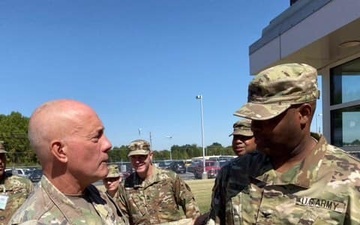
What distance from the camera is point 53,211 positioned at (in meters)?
1.82

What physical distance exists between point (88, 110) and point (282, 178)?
94 cm

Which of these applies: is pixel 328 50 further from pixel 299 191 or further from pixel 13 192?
pixel 13 192

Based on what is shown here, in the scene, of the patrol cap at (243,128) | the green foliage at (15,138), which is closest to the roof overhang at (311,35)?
the patrol cap at (243,128)

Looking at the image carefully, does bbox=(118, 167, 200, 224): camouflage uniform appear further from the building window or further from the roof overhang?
the building window

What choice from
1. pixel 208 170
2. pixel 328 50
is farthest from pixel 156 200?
pixel 208 170

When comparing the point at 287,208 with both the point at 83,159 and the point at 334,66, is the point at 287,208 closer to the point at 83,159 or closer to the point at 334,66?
the point at 83,159

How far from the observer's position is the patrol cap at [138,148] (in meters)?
5.07

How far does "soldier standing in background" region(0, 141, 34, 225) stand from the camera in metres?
5.63

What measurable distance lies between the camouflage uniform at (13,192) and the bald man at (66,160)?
3985 millimetres

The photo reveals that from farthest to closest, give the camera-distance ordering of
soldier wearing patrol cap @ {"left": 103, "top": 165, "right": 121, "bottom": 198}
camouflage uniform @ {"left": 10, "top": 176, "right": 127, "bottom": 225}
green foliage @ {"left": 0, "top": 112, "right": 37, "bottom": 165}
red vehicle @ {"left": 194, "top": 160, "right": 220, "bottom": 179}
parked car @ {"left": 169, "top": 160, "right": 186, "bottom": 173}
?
green foliage @ {"left": 0, "top": 112, "right": 37, "bottom": 165}, red vehicle @ {"left": 194, "top": 160, "right": 220, "bottom": 179}, parked car @ {"left": 169, "top": 160, "right": 186, "bottom": 173}, soldier wearing patrol cap @ {"left": 103, "top": 165, "right": 121, "bottom": 198}, camouflage uniform @ {"left": 10, "top": 176, "right": 127, "bottom": 225}

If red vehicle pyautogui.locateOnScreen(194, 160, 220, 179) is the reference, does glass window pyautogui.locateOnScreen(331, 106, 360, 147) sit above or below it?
above

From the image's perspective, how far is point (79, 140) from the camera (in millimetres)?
1902

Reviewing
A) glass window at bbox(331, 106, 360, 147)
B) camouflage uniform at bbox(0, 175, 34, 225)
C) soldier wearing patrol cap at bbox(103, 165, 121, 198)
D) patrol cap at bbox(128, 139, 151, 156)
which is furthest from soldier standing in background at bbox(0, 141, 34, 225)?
glass window at bbox(331, 106, 360, 147)

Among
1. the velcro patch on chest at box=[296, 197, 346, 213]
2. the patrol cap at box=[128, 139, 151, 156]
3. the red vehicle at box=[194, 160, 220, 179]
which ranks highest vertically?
the velcro patch on chest at box=[296, 197, 346, 213]
